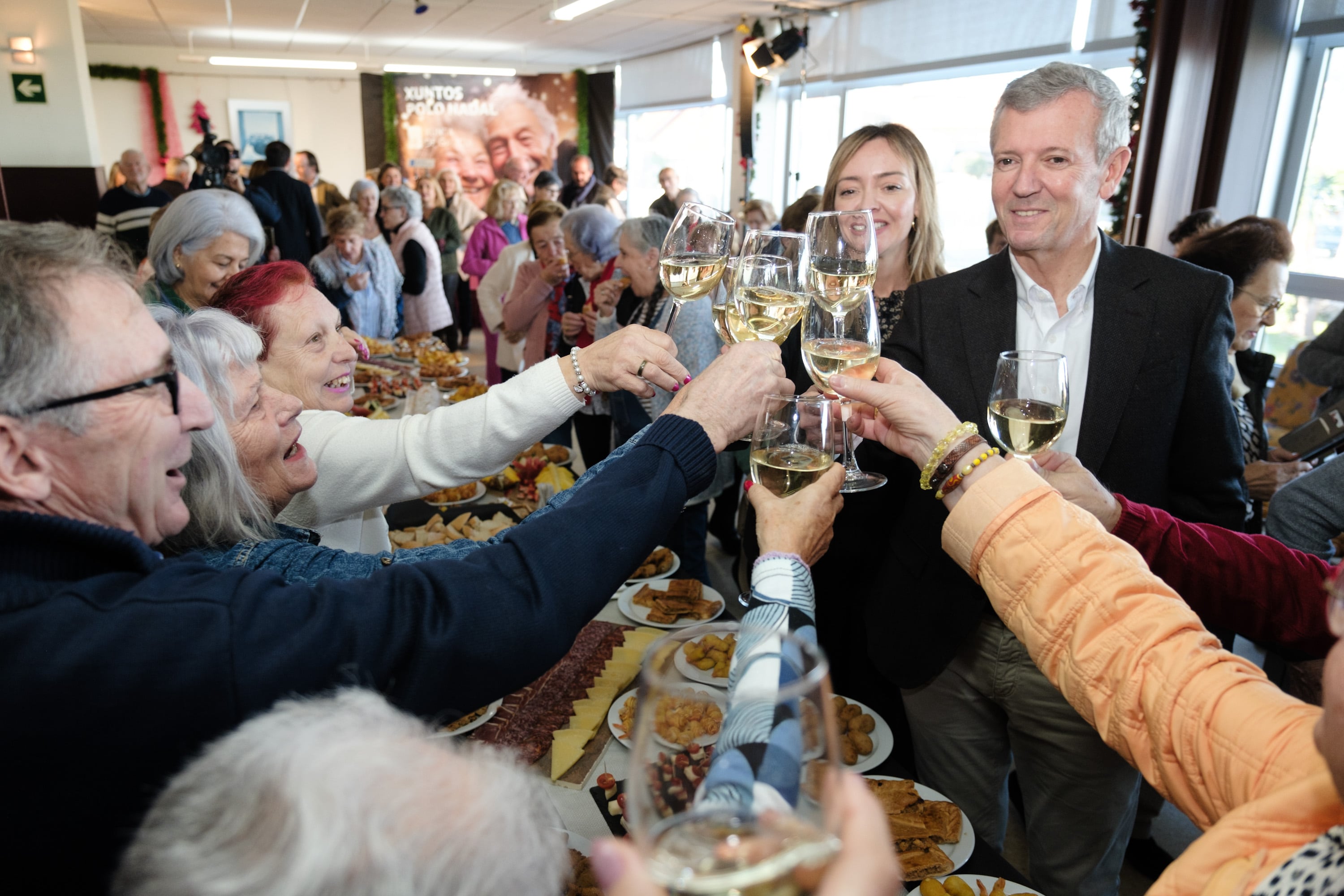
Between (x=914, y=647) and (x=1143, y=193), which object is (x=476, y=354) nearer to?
(x=1143, y=193)

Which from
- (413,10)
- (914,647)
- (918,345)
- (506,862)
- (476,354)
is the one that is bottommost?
(476,354)

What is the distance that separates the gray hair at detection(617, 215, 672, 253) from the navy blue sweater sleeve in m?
2.60

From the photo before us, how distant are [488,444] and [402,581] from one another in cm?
77

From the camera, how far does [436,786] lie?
1.91 ft

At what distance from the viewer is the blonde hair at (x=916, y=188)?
2381 millimetres

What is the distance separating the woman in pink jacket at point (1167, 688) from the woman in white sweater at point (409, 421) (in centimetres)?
58

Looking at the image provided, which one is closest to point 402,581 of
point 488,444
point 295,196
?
point 488,444

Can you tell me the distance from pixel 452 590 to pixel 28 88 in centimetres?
822

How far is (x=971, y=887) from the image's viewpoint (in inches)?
47.4

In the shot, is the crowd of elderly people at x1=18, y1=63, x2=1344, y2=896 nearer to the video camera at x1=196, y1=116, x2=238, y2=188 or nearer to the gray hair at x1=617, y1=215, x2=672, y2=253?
the gray hair at x1=617, y1=215, x2=672, y2=253

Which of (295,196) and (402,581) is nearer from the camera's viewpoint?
(402,581)

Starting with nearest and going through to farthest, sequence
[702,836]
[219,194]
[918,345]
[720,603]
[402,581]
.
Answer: [702,836]
[402,581]
[918,345]
[720,603]
[219,194]

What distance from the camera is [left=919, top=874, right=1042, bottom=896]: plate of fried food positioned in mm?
1179

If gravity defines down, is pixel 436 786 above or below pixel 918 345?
below
